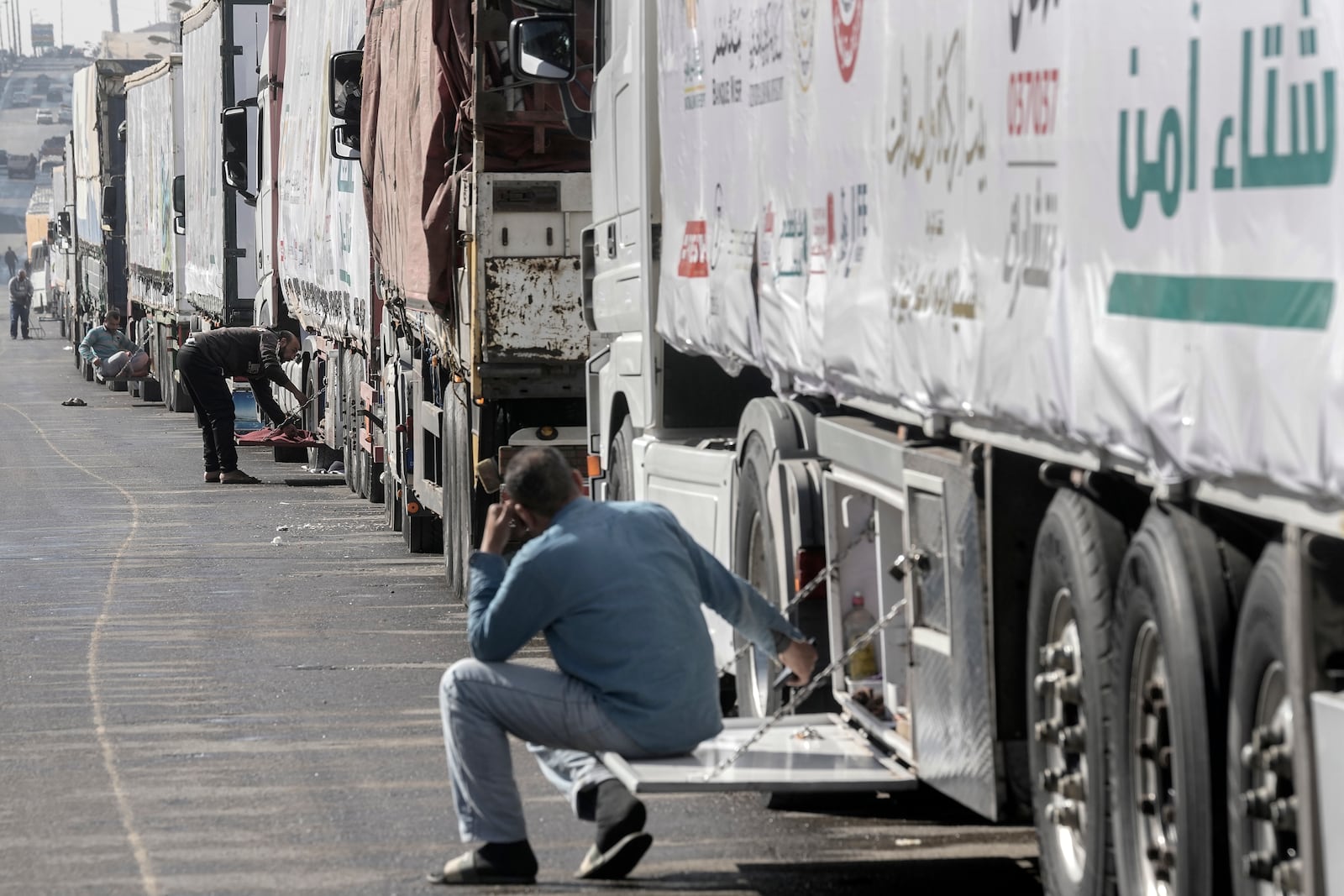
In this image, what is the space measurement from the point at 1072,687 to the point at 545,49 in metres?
6.29

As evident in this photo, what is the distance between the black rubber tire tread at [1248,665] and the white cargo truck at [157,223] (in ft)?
104

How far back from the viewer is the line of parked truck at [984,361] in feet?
12.6

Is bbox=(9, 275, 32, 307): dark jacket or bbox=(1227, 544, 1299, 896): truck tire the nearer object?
bbox=(1227, 544, 1299, 896): truck tire

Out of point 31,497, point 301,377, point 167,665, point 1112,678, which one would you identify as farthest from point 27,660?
point 301,377

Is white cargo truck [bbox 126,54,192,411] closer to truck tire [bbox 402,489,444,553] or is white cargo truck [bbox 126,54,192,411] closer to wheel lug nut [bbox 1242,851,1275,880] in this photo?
truck tire [bbox 402,489,444,553]

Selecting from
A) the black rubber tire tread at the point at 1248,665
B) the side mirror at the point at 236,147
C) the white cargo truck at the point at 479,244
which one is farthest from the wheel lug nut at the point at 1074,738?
the side mirror at the point at 236,147

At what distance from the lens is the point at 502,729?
645 cm

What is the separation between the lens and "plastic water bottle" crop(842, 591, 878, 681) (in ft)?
→ 23.3

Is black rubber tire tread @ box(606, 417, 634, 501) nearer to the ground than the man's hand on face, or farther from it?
nearer to the ground

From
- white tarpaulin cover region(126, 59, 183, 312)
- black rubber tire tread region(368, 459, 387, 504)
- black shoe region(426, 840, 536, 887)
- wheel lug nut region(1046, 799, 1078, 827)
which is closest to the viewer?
Answer: wheel lug nut region(1046, 799, 1078, 827)

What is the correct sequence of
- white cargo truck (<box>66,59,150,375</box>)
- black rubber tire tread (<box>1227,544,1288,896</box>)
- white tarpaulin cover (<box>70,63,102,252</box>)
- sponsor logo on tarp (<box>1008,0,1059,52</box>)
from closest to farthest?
black rubber tire tread (<box>1227,544,1288,896</box>) → sponsor logo on tarp (<box>1008,0,1059,52</box>) → white cargo truck (<box>66,59,150,375</box>) → white tarpaulin cover (<box>70,63,102,252</box>)

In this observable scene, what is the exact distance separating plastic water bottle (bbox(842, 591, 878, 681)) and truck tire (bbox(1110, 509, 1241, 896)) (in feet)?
7.64

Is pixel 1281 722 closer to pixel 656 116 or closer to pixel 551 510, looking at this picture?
pixel 551 510

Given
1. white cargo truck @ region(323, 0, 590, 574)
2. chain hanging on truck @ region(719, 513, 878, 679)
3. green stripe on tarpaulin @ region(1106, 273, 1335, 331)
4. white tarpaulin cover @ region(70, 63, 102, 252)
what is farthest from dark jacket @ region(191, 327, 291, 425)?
white tarpaulin cover @ region(70, 63, 102, 252)
